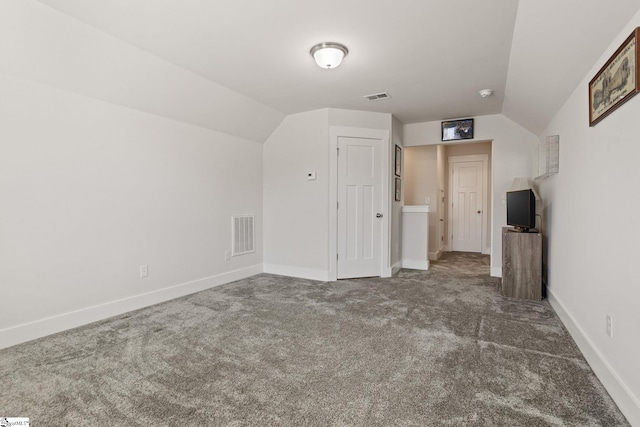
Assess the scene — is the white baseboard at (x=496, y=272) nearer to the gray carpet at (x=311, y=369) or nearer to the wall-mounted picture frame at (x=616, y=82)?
the gray carpet at (x=311, y=369)

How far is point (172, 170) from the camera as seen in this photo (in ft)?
11.8

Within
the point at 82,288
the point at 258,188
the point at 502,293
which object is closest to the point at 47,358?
the point at 82,288

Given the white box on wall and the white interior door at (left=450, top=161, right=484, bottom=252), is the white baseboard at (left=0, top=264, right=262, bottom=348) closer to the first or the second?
the white box on wall

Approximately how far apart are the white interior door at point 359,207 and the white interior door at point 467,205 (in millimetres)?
3391

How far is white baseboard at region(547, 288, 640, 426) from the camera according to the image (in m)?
1.52

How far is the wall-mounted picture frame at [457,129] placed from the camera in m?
4.75

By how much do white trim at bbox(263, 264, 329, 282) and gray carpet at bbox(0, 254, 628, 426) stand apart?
3.68ft

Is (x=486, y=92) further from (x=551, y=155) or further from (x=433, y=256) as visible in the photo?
(x=433, y=256)

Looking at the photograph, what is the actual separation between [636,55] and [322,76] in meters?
2.41

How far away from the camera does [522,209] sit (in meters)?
3.61

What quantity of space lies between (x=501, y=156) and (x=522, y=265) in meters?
1.82

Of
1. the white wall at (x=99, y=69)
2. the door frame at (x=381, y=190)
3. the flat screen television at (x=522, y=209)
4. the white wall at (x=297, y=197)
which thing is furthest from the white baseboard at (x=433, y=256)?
the white wall at (x=99, y=69)

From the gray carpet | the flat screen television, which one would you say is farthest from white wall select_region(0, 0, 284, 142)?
the flat screen television

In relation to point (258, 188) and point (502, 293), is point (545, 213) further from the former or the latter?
point (258, 188)
